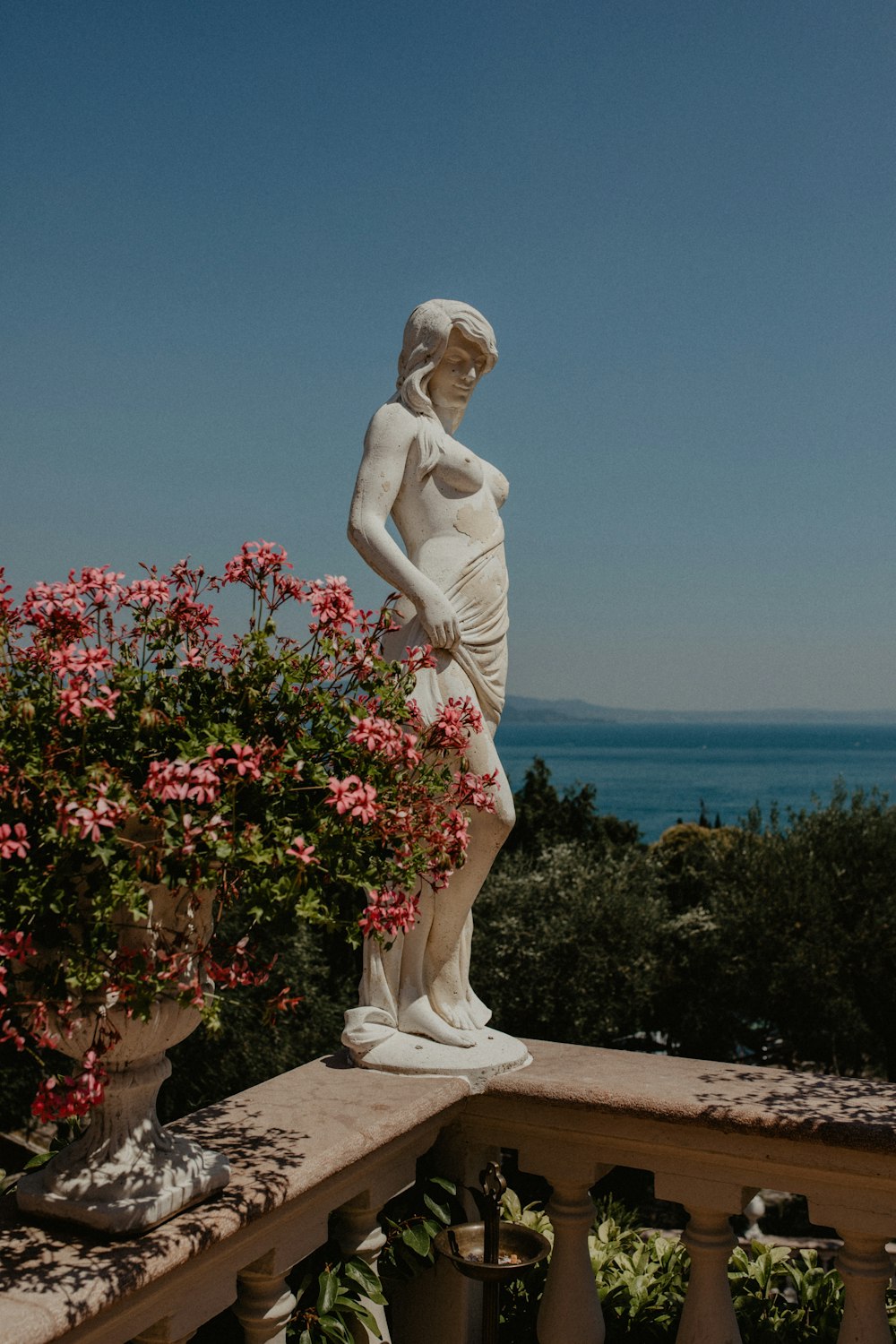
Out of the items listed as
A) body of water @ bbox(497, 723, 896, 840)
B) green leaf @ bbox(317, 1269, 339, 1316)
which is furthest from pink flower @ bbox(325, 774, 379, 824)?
body of water @ bbox(497, 723, 896, 840)

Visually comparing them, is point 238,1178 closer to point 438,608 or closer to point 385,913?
point 385,913

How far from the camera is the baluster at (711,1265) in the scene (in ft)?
8.46

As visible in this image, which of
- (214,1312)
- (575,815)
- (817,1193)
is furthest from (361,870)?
(575,815)

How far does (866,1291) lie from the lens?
245cm

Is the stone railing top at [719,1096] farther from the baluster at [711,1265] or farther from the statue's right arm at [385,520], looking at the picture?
the statue's right arm at [385,520]

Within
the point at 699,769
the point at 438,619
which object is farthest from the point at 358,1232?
the point at 699,769

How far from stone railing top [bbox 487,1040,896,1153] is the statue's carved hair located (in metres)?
1.81

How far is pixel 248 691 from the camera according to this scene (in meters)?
1.96

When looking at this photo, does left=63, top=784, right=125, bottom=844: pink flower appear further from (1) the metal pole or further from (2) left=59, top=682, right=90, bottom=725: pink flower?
(1) the metal pole

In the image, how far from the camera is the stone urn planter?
1909 millimetres

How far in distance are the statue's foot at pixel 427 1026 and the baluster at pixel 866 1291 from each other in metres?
1.09

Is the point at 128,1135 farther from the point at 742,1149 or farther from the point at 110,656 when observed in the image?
the point at 742,1149

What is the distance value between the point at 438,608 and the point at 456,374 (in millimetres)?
865

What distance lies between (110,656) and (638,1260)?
8.45ft
